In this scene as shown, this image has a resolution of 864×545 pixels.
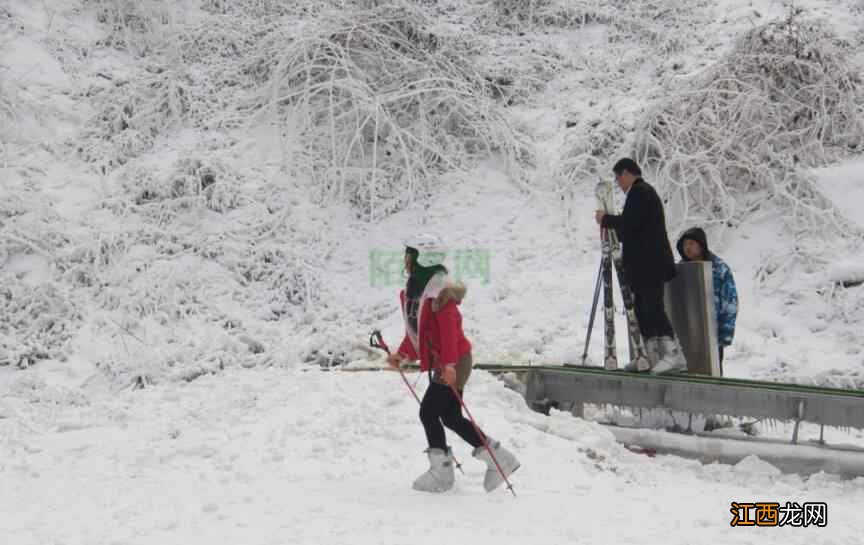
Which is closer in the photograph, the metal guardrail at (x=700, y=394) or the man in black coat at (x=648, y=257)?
the metal guardrail at (x=700, y=394)

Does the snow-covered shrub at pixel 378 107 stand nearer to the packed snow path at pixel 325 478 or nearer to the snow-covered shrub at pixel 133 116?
the snow-covered shrub at pixel 133 116

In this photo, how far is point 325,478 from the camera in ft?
17.5

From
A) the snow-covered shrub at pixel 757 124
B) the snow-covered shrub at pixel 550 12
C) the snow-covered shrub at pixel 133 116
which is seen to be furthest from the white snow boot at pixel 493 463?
the snow-covered shrub at pixel 550 12

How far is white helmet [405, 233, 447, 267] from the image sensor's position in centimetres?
511

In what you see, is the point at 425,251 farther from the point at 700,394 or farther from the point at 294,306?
the point at 294,306

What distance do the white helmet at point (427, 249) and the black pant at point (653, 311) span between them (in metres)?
2.31

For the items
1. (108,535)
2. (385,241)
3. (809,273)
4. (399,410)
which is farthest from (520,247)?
(108,535)

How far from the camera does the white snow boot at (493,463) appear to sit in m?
5.03

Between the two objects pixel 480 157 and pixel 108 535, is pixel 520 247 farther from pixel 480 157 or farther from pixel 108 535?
pixel 108 535

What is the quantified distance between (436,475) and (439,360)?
0.63 m

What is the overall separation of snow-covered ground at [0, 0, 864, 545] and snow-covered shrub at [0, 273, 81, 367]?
0.09 ft

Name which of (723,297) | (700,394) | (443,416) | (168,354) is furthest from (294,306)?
(443,416)

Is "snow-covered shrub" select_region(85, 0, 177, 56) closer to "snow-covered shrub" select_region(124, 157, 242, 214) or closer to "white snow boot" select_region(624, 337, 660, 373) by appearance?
"snow-covered shrub" select_region(124, 157, 242, 214)

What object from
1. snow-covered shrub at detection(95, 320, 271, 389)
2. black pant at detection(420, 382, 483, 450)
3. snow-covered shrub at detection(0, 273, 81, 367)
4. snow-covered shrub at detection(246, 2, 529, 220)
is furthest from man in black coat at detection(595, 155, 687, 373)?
snow-covered shrub at detection(0, 273, 81, 367)
